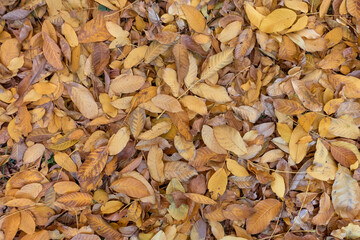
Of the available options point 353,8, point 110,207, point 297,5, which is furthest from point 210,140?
point 353,8

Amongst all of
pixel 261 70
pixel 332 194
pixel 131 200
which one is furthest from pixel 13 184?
pixel 332 194

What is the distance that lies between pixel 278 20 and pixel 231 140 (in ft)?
1.28

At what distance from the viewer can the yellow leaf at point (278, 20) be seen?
3.10ft

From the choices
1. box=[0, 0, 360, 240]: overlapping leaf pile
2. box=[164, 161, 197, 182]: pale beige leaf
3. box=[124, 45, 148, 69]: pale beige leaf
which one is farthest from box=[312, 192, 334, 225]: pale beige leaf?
box=[124, 45, 148, 69]: pale beige leaf

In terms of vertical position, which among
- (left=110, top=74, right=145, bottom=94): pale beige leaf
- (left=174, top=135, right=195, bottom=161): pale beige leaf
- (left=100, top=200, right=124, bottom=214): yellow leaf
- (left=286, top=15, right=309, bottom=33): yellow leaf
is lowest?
(left=100, top=200, right=124, bottom=214): yellow leaf

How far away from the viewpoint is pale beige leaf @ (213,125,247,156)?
932mm

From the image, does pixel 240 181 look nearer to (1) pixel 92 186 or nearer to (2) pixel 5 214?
(1) pixel 92 186

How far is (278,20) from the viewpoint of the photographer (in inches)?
37.4

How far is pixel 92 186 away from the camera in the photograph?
97 cm

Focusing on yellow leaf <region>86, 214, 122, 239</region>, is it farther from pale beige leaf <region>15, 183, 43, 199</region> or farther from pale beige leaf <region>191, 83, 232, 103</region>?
pale beige leaf <region>191, 83, 232, 103</region>

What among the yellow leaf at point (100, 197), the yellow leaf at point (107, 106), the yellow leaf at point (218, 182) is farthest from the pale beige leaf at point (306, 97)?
the yellow leaf at point (100, 197)

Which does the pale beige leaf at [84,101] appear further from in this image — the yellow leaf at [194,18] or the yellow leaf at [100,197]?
the yellow leaf at [194,18]

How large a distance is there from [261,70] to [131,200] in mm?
579

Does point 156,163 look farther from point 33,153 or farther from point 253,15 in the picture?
point 253,15
